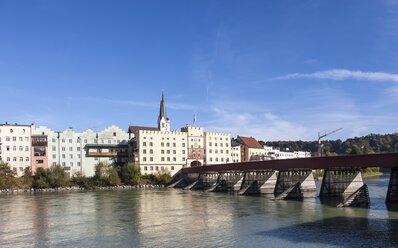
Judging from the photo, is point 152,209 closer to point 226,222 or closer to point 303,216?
point 226,222

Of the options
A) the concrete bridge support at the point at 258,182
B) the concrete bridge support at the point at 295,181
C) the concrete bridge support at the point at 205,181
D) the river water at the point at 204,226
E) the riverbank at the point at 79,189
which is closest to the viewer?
the river water at the point at 204,226

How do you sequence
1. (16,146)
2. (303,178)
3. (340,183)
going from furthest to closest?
(16,146), (303,178), (340,183)

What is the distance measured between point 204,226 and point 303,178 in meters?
32.9

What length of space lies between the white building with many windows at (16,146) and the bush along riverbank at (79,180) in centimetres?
314

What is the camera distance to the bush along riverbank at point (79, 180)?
288 feet

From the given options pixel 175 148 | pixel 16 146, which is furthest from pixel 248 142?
pixel 16 146

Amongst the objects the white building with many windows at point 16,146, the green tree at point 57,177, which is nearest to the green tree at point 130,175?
the green tree at point 57,177

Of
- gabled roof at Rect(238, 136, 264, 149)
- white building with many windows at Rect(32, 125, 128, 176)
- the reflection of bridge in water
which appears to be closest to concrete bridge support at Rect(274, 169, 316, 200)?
the reflection of bridge in water

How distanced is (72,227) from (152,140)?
69032 mm

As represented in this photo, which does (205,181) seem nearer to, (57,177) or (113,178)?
(113,178)

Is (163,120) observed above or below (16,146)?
above

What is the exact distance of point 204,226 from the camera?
3625cm

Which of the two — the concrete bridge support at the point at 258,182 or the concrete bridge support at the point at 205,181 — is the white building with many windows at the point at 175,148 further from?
the concrete bridge support at the point at 258,182

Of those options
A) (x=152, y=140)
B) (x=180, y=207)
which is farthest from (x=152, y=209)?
(x=152, y=140)
